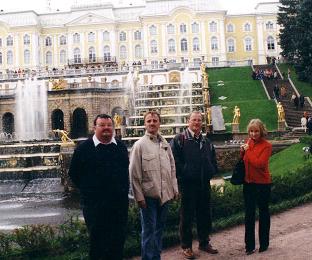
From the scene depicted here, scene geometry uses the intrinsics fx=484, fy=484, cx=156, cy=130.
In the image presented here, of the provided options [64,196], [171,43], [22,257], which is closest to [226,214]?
[22,257]

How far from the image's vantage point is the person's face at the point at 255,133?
7773 millimetres

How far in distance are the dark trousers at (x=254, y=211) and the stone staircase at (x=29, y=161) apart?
54.5ft

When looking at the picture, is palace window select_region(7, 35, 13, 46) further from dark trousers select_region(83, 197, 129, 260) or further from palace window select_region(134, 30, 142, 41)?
dark trousers select_region(83, 197, 129, 260)

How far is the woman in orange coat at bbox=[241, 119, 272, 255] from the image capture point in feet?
25.6

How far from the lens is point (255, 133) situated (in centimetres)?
780

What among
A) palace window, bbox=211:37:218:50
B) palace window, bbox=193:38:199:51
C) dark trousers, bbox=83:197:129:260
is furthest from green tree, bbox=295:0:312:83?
dark trousers, bbox=83:197:129:260

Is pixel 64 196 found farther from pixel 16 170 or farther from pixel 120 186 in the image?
pixel 120 186

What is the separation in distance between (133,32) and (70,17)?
10725 mm

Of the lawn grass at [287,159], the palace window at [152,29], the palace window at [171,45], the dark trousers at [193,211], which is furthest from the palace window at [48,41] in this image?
the dark trousers at [193,211]

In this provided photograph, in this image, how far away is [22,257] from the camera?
794 centimetres

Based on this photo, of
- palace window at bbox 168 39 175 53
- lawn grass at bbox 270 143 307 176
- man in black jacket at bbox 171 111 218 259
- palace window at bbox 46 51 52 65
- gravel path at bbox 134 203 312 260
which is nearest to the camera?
gravel path at bbox 134 203 312 260

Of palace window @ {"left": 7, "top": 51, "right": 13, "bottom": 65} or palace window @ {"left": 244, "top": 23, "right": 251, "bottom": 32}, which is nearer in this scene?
palace window @ {"left": 244, "top": 23, "right": 251, "bottom": 32}

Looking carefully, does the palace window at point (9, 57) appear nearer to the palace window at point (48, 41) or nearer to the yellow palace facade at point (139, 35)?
the yellow palace facade at point (139, 35)

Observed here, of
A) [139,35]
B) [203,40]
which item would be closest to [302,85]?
[203,40]
